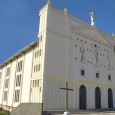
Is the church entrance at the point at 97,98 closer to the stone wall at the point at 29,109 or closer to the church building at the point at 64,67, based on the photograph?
the church building at the point at 64,67

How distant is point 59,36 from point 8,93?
1673cm

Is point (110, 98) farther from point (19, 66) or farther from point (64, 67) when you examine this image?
point (19, 66)

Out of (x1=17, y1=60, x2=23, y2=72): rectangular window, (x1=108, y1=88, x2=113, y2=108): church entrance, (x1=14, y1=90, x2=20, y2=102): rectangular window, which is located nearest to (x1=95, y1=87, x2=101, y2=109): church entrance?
(x1=108, y1=88, x2=113, y2=108): church entrance

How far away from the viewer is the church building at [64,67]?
2570 centimetres

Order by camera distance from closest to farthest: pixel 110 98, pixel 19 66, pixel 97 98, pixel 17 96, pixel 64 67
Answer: pixel 64 67 → pixel 97 98 → pixel 17 96 → pixel 110 98 → pixel 19 66

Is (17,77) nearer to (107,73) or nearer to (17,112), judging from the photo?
(17,112)

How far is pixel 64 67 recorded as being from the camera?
27.3 metres

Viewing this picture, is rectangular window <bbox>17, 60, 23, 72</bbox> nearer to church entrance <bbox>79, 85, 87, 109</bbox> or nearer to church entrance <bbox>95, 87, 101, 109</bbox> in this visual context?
church entrance <bbox>79, 85, 87, 109</bbox>

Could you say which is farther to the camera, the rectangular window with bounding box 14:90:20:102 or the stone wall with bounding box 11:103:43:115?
the rectangular window with bounding box 14:90:20:102

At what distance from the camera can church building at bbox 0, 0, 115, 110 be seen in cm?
2570

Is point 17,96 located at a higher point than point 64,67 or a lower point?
lower

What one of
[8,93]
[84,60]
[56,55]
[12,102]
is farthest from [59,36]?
[8,93]

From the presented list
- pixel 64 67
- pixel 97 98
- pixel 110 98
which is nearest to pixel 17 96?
pixel 64 67

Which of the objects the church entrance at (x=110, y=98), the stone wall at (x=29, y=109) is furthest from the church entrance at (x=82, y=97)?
the stone wall at (x=29, y=109)
